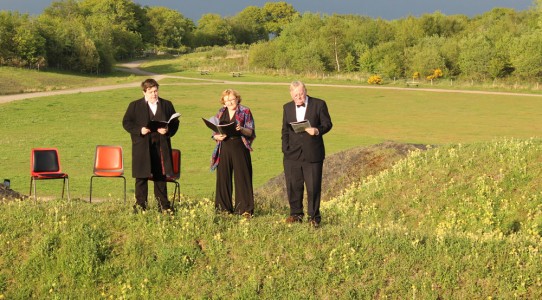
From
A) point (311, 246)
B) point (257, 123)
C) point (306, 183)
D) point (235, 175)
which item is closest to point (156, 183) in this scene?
point (235, 175)

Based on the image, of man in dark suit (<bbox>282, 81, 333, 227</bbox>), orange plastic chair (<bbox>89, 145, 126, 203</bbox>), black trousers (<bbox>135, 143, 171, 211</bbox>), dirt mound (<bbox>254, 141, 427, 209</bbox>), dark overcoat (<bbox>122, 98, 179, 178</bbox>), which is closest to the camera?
man in dark suit (<bbox>282, 81, 333, 227</bbox>)

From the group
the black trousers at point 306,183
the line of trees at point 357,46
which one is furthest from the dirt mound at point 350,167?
the line of trees at point 357,46

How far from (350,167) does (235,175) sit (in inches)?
354

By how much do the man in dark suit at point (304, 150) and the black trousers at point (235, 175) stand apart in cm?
69

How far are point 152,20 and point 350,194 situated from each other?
563 feet

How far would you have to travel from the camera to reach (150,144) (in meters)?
11.7

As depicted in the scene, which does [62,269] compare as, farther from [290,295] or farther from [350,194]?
[350,194]

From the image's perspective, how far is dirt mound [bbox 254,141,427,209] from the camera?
778 inches

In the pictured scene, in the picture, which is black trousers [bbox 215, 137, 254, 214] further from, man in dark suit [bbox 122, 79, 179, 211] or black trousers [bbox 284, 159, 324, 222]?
man in dark suit [bbox 122, 79, 179, 211]

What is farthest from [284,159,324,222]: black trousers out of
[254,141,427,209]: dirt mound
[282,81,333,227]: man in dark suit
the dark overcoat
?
[254,141,427,209]: dirt mound

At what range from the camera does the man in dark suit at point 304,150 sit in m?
11.5

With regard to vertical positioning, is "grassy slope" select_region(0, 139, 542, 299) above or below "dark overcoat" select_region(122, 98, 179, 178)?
below

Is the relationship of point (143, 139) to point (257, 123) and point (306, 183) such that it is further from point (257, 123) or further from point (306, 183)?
point (257, 123)

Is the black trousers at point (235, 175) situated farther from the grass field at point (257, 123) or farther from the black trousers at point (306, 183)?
the grass field at point (257, 123)
